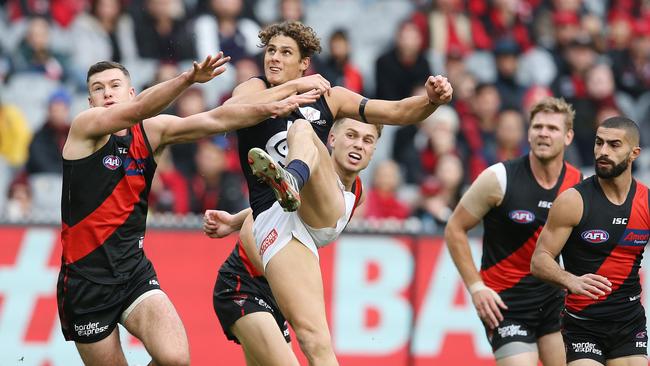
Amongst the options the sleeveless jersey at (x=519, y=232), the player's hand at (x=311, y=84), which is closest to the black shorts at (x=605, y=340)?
the sleeveless jersey at (x=519, y=232)

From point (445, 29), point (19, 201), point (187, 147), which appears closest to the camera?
point (19, 201)

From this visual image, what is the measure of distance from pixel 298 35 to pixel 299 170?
1.26m

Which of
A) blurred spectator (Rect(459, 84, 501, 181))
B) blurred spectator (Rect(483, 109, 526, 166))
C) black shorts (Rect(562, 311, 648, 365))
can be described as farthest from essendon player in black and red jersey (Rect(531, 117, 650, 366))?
blurred spectator (Rect(483, 109, 526, 166))

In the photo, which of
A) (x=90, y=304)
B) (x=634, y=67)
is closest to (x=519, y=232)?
(x=90, y=304)

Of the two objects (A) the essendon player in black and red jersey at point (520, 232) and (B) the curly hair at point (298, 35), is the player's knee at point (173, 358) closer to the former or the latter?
(B) the curly hair at point (298, 35)

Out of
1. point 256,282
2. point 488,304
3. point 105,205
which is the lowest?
point 488,304

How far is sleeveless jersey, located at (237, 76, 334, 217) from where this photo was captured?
328 inches

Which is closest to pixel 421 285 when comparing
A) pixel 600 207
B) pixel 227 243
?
pixel 227 243

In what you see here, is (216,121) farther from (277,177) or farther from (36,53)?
(36,53)

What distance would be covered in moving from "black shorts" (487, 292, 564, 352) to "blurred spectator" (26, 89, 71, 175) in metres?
6.32

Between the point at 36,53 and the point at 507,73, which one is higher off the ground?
the point at 36,53

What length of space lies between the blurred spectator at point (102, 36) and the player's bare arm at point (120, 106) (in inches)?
261

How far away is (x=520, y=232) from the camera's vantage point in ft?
31.3

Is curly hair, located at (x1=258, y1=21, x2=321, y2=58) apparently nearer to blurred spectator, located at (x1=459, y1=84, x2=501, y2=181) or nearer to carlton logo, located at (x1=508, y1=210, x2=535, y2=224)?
carlton logo, located at (x1=508, y1=210, x2=535, y2=224)
